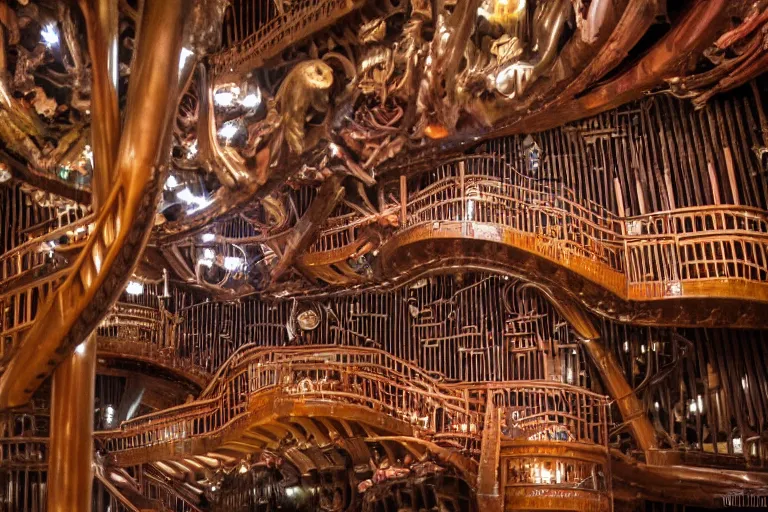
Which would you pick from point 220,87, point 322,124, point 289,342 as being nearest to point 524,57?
point 322,124

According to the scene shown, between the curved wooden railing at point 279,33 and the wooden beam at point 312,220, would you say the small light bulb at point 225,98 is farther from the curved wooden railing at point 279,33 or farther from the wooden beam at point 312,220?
the wooden beam at point 312,220

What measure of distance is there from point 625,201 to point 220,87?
288 inches

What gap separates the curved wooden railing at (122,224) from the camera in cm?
584

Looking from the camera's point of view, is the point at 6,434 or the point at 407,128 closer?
the point at 6,434

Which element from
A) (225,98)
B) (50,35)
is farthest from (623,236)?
(50,35)

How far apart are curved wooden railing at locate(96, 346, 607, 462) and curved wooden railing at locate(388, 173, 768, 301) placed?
1.75m

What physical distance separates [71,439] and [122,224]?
1423 millimetres

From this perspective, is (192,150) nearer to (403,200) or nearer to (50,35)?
(50,35)

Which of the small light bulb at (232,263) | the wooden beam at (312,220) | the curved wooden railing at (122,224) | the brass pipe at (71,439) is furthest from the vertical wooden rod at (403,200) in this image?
the brass pipe at (71,439)

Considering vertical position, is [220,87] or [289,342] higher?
[220,87]

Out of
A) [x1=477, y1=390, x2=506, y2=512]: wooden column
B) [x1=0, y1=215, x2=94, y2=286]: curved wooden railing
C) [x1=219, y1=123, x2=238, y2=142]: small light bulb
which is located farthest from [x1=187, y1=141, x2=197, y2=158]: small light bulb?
Answer: [x1=0, y1=215, x2=94, y2=286]: curved wooden railing

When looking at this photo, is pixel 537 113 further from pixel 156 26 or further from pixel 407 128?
pixel 156 26

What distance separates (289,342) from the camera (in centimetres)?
1756

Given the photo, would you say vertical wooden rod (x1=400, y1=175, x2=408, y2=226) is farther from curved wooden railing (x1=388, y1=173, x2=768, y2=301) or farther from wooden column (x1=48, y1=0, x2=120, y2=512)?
wooden column (x1=48, y1=0, x2=120, y2=512)
